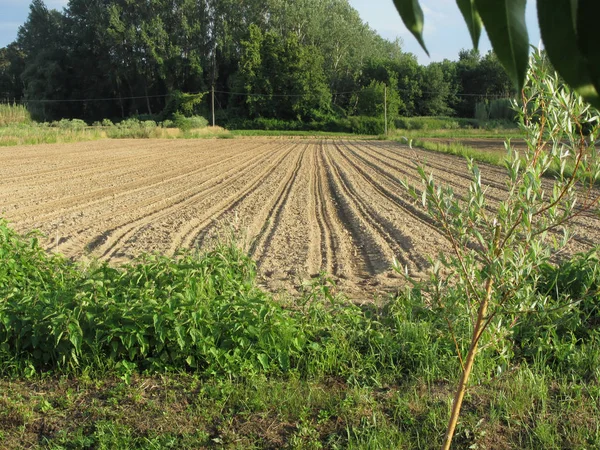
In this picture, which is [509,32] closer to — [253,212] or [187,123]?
[253,212]

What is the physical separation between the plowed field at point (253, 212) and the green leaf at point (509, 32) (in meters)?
2.58

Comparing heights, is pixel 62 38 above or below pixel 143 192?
above

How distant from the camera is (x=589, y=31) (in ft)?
1.29

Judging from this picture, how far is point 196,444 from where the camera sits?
10.3 ft

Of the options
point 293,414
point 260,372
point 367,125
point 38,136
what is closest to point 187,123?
point 367,125

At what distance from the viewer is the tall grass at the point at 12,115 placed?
1748 inches

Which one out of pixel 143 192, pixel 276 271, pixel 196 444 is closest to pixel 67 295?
pixel 196 444

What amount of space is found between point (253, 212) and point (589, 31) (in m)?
11.6

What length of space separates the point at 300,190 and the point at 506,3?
49.6ft

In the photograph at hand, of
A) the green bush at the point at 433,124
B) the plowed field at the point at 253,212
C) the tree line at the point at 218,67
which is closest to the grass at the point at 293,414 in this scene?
the plowed field at the point at 253,212

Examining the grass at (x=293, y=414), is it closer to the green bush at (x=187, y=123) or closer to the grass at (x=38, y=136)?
the grass at (x=38, y=136)

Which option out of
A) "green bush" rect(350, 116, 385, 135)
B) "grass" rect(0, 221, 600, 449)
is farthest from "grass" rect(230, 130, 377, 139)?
"grass" rect(0, 221, 600, 449)

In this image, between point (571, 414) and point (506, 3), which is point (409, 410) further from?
point (506, 3)

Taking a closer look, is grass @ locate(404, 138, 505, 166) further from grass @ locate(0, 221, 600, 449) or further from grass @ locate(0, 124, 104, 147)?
grass @ locate(0, 124, 104, 147)
